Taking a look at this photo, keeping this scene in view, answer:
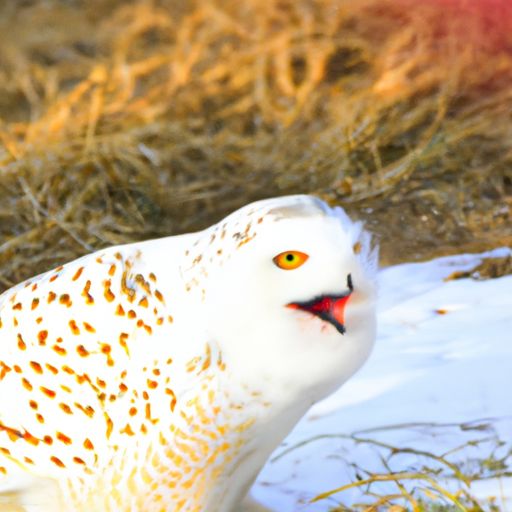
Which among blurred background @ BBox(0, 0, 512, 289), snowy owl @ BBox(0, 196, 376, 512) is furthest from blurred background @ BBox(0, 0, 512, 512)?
snowy owl @ BBox(0, 196, 376, 512)

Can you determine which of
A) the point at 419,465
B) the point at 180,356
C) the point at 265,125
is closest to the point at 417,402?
the point at 419,465

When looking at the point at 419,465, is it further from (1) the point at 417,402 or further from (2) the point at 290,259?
(2) the point at 290,259

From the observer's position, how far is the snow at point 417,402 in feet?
5.24

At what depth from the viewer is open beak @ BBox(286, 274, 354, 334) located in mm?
1229

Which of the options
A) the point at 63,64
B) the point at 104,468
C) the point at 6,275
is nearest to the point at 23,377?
the point at 104,468

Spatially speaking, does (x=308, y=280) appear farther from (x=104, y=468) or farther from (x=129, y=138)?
(x=129, y=138)

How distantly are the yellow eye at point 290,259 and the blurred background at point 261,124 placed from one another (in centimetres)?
112

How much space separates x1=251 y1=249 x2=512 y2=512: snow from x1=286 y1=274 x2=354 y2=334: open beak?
227 mm

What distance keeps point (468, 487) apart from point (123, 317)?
461 mm

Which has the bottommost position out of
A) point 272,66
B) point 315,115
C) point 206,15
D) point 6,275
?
point 6,275

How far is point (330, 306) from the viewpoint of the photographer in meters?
1.23

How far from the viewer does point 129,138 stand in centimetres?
296

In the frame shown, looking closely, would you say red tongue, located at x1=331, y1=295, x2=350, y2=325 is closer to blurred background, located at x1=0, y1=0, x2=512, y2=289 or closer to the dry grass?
the dry grass

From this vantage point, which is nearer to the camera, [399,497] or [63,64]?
[399,497]
